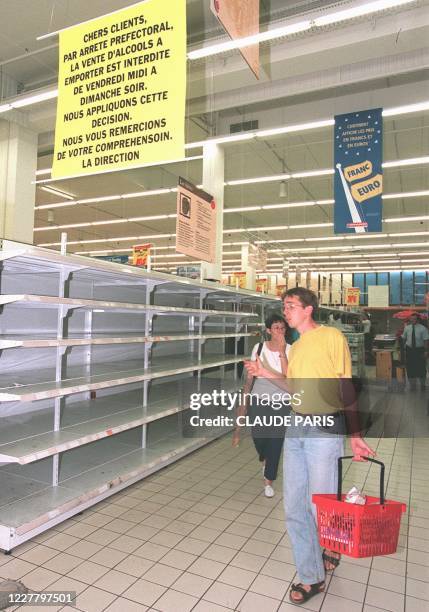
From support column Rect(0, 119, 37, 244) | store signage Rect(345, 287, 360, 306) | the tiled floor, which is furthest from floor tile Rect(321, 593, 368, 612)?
store signage Rect(345, 287, 360, 306)

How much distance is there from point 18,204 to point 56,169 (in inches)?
241

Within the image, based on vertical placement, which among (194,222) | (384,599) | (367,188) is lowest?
(384,599)

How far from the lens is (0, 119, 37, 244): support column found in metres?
8.84

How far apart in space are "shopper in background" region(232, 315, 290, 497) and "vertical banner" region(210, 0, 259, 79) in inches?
90.7

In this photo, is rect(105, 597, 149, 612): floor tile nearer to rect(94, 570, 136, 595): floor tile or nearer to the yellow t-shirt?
rect(94, 570, 136, 595): floor tile

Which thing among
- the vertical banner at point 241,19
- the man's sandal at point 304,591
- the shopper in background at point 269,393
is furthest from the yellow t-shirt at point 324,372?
the vertical banner at point 241,19

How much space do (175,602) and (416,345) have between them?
8.93 m

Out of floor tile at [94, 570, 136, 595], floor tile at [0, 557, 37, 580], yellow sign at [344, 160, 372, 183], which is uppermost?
yellow sign at [344, 160, 372, 183]

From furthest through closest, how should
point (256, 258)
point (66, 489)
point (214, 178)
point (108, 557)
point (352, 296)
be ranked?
point (352, 296)
point (256, 258)
point (214, 178)
point (66, 489)
point (108, 557)

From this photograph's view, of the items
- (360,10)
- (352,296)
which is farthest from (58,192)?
(360,10)

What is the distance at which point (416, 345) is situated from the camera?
32.8ft

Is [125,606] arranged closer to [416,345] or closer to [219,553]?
[219,553]

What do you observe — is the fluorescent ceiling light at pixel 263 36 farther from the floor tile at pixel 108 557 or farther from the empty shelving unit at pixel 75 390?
the floor tile at pixel 108 557

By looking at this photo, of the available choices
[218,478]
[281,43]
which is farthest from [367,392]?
[281,43]
